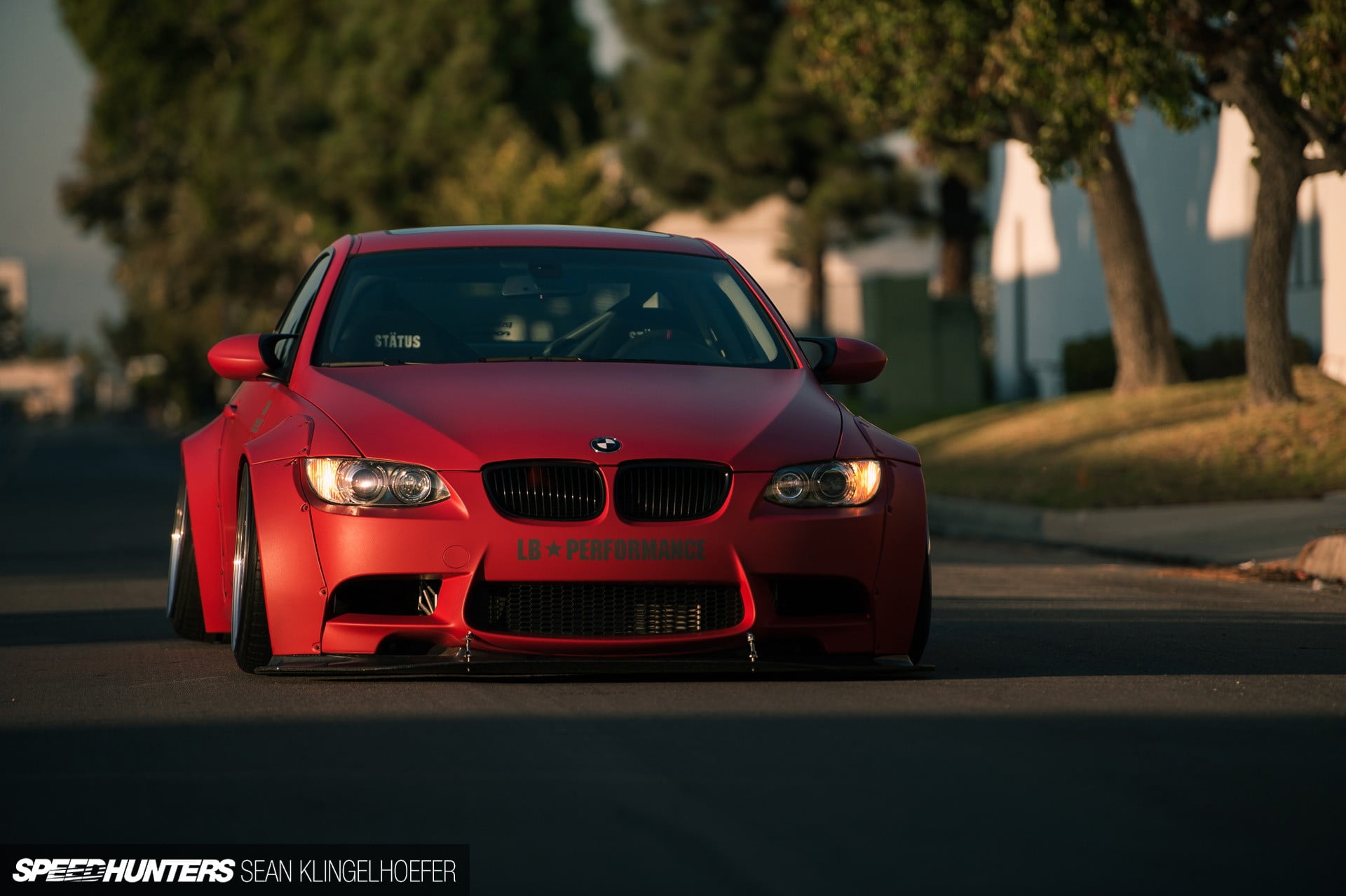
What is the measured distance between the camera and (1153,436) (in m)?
18.4

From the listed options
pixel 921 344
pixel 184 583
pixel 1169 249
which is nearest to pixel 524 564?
pixel 184 583

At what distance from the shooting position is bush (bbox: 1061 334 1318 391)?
23766 mm

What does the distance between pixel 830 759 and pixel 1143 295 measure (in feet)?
56.5

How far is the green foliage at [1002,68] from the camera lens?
1730cm

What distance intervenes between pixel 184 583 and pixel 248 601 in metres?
1.53

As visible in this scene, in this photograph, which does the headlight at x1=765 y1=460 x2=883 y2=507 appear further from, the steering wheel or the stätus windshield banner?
the stätus windshield banner

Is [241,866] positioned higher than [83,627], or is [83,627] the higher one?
[241,866]

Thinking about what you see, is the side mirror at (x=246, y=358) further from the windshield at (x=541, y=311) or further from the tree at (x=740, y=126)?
the tree at (x=740, y=126)

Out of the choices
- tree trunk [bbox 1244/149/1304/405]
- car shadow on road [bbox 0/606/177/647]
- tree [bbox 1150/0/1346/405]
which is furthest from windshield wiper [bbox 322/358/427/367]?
tree trunk [bbox 1244/149/1304/405]

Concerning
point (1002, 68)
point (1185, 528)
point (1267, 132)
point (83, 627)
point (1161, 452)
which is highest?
point (1002, 68)

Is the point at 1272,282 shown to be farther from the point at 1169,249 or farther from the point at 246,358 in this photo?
the point at 246,358

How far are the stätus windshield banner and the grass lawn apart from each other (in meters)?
11.8

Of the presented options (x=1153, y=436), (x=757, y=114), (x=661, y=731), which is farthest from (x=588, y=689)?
(x=757, y=114)

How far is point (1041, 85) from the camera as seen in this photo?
59.9ft
